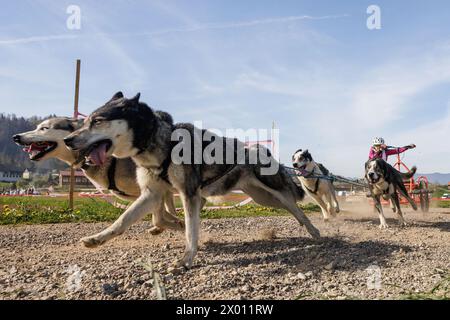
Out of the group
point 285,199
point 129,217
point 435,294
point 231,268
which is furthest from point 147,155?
point 435,294

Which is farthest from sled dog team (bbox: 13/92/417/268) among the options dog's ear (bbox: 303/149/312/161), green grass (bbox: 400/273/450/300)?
dog's ear (bbox: 303/149/312/161)

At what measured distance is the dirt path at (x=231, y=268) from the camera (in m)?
2.77

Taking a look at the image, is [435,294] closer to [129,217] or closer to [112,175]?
[129,217]

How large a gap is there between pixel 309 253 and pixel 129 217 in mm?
2014

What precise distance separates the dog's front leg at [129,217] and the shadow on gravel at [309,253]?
980 millimetres

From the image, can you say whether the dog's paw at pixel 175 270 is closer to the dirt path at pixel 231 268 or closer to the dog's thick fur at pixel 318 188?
the dirt path at pixel 231 268

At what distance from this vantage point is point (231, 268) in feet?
11.6

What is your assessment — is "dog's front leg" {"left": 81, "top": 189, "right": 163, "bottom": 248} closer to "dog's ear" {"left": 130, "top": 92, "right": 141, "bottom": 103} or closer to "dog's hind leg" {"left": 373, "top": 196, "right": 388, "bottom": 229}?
"dog's ear" {"left": 130, "top": 92, "right": 141, "bottom": 103}

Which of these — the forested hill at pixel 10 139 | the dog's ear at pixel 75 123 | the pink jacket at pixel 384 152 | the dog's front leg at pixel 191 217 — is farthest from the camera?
the forested hill at pixel 10 139

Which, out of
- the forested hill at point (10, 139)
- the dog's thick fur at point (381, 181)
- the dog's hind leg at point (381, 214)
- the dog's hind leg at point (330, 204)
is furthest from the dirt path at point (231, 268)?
the forested hill at point (10, 139)

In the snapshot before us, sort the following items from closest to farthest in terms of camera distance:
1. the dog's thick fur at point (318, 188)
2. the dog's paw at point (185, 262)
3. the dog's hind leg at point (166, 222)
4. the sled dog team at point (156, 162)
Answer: the dog's paw at point (185, 262) < the sled dog team at point (156, 162) < the dog's hind leg at point (166, 222) < the dog's thick fur at point (318, 188)

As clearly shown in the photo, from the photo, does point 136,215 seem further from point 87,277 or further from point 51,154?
point 51,154

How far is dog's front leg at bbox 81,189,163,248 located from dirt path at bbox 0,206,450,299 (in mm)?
264
